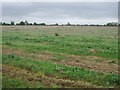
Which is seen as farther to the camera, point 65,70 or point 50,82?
point 65,70

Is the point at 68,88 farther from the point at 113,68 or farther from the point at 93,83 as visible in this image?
the point at 113,68

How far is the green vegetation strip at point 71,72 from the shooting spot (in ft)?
38.9

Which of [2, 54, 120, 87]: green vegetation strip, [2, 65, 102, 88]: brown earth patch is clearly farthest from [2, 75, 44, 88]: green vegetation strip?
[2, 54, 120, 87]: green vegetation strip

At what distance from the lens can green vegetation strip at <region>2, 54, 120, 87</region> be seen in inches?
467

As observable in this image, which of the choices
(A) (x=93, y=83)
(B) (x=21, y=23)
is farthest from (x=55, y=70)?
(B) (x=21, y=23)

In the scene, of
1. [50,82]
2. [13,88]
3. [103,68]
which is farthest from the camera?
[103,68]

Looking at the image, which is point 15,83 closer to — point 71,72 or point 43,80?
point 43,80

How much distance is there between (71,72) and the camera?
1309cm

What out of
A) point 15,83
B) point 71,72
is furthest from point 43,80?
point 71,72

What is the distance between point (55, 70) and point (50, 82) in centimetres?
261

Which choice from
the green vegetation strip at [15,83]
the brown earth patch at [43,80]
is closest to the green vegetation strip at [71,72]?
the brown earth patch at [43,80]

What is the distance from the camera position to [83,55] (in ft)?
66.0

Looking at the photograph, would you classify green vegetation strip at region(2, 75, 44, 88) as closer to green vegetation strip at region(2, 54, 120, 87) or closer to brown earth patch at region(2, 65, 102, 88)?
brown earth patch at region(2, 65, 102, 88)

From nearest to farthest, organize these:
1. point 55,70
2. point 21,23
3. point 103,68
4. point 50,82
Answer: point 50,82, point 55,70, point 103,68, point 21,23
